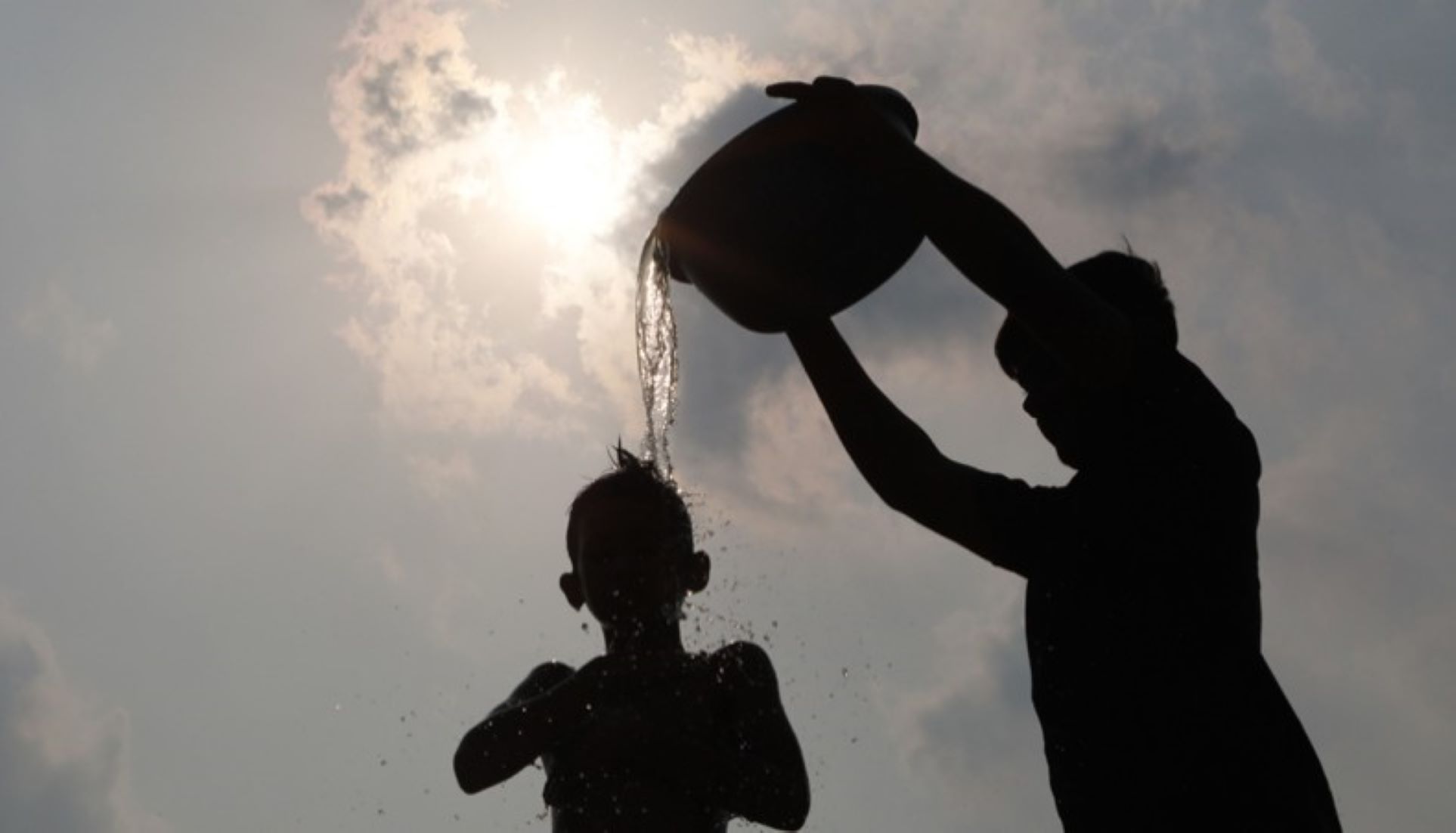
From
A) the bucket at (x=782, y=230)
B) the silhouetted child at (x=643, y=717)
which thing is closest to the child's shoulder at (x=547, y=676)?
the silhouetted child at (x=643, y=717)

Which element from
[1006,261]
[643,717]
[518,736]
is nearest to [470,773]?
[518,736]

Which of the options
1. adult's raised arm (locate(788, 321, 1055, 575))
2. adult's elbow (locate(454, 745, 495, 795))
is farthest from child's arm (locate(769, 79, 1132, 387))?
adult's elbow (locate(454, 745, 495, 795))

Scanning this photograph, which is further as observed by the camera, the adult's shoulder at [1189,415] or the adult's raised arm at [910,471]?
the adult's raised arm at [910,471]

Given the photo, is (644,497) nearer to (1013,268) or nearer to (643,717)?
(643,717)

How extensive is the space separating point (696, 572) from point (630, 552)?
308 millimetres

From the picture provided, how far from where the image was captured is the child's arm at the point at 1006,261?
3.34 m

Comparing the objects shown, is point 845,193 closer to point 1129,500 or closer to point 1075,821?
point 1129,500

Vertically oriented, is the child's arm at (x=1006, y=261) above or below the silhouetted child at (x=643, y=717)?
below

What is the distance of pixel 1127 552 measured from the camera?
361 centimetres

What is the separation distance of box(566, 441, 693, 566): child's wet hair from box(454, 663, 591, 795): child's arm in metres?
0.63

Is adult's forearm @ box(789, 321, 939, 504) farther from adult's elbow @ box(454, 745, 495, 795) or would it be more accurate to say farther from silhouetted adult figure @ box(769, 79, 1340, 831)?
adult's elbow @ box(454, 745, 495, 795)

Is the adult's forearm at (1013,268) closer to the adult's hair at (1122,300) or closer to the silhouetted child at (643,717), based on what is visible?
the adult's hair at (1122,300)

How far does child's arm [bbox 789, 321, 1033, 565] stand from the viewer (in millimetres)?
3990

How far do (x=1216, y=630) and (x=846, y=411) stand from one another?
1264mm
